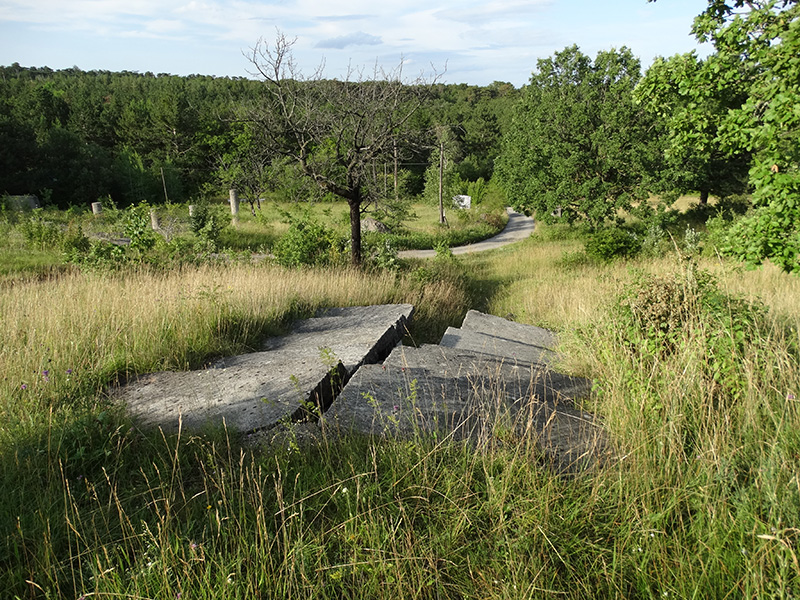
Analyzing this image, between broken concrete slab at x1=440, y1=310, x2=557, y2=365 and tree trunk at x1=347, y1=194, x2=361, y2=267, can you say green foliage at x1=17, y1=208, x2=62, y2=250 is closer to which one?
tree trunk at x1=347, y1=194, x2=361, y2=267

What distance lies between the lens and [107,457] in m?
2.79

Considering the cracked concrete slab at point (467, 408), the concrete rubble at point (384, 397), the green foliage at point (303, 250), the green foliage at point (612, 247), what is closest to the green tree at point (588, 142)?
the green foliage at point (612, 247)

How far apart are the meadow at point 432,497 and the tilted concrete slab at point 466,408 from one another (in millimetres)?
158

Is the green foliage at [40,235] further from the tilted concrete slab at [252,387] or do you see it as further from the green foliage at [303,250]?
the tilted concrete slab at [252,387]

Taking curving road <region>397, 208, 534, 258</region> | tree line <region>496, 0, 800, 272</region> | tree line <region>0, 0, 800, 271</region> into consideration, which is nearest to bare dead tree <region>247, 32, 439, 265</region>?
tree line <region>0, 0, 800, 271</region>

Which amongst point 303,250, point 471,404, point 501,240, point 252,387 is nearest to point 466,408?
point 471,404

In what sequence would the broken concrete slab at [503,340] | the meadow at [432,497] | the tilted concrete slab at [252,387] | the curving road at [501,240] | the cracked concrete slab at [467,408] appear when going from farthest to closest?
the curving road at [501,240] → the broken concrete slab at [503,340] → the tilted concrete slab at [252,387] → the cracked concrete slab at [467,408] → the meadow at [432,497]

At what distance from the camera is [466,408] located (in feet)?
11.1

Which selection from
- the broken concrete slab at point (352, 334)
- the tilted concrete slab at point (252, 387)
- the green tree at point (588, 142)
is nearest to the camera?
the tilted concrete slab at point (252, 387)

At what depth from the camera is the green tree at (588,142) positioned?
1938 centimetres

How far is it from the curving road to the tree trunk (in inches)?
416

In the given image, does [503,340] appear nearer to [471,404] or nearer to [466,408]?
[471,404]

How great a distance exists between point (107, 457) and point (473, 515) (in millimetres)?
1931

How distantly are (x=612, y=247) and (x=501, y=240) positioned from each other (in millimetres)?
15694
